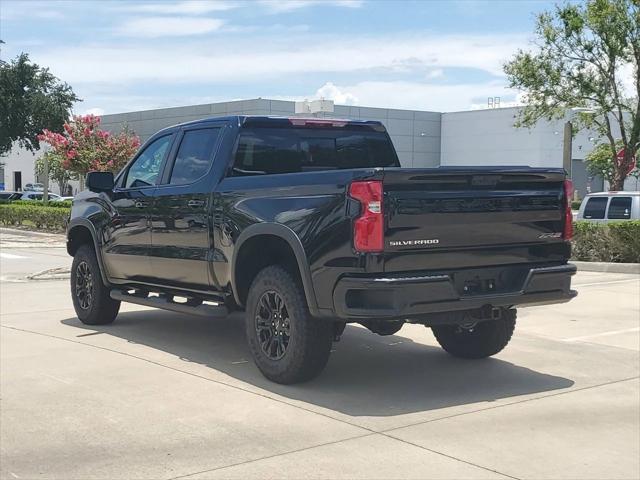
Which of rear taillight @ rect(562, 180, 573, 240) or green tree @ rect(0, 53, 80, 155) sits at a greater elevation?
green tree @ rect(0, 53, 80, 155)

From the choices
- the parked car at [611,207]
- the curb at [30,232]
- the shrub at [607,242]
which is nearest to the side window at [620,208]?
the parked car at [611,207]

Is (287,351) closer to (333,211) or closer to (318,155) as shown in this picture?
(333,211)

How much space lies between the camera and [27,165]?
82.5 m

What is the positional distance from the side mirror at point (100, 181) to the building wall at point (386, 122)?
43.2 m

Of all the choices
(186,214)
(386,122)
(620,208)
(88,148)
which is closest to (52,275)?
(186,214)

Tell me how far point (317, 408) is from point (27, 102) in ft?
130

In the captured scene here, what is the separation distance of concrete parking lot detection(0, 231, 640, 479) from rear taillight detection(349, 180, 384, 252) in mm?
1189

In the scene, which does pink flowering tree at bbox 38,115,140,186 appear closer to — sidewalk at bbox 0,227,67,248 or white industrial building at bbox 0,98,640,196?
sidewalk at bbox 0,227,67,248

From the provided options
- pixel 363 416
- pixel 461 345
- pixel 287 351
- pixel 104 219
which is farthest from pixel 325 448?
pixel 104 219

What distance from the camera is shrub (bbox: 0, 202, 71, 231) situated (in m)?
27.9

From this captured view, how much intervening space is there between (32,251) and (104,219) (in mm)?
13506

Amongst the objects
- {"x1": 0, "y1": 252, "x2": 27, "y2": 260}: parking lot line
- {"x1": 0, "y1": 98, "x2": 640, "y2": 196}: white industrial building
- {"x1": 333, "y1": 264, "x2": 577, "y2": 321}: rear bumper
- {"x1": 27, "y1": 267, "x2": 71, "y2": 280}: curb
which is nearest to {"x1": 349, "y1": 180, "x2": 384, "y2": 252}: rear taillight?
{"x1": 333, "y1": 264, "x2": 577, "y2": 321}: rear bumper

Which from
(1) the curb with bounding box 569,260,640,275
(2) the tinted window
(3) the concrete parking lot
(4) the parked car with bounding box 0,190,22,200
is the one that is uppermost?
(2) the tinted window

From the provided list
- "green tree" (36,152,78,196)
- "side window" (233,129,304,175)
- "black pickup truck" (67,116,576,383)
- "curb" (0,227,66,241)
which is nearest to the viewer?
"black pickup truck" (67,116,576,383)
